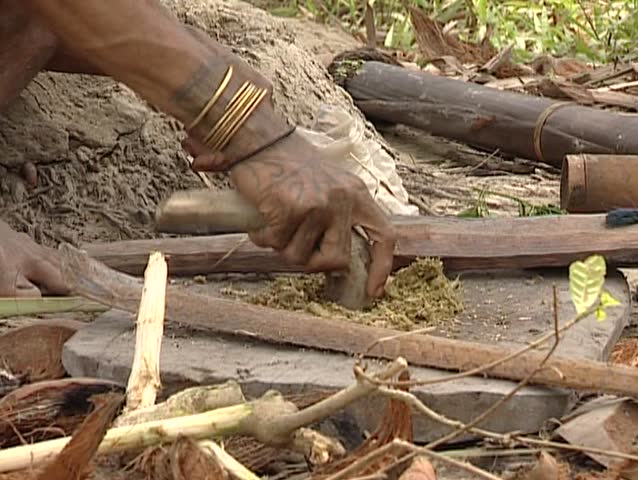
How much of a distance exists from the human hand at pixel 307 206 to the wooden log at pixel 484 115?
184cm

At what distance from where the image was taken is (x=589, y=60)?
21.9 feet

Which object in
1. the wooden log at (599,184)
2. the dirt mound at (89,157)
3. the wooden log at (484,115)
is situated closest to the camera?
the wooden log at (599,184)

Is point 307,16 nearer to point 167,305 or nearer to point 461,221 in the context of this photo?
point 461,221

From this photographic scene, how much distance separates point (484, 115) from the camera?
16.3 ft

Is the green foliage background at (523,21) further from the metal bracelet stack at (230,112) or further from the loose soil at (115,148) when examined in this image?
the metal bracelet stack at (230,112)

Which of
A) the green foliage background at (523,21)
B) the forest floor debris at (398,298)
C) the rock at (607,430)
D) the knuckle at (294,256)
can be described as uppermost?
the knuckle at (294,256)

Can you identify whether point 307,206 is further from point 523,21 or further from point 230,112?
point 523,21

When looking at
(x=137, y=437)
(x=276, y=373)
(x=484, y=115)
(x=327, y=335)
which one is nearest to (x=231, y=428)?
(x=137, y=437)

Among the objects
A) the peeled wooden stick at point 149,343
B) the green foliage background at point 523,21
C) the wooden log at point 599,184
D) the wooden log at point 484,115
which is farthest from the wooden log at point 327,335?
the green foliage background at point 523,21

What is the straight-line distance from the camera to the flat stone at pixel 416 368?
91.8 inches

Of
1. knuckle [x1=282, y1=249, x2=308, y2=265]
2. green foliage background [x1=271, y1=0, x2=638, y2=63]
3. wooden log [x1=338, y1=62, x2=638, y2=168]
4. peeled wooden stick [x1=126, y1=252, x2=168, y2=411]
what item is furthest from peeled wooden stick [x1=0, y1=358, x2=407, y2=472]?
green foliage background [x1=271, y1=0, x2=638, y2=63]

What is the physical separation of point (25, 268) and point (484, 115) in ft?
7.34

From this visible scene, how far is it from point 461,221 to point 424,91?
2.14 metres

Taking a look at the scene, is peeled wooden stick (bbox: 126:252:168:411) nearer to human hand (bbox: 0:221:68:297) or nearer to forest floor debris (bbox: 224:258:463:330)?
forest floor debris (bbox: 224:258:463:330)
